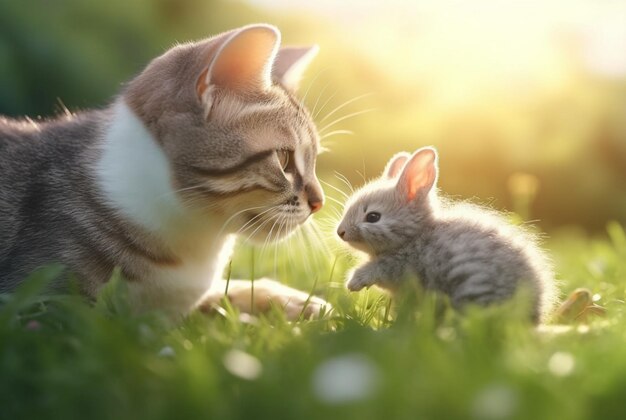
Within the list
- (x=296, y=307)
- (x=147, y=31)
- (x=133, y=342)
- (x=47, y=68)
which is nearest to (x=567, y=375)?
(x=133, y=342)

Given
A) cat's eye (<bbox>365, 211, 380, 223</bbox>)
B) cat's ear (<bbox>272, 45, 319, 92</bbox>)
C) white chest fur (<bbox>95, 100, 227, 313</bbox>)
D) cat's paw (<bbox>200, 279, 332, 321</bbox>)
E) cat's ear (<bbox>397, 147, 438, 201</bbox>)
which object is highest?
cat's ear (<bbox>272, 45, 319, 92</bbox>)

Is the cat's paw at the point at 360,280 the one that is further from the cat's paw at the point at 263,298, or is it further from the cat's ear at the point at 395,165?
the cat's ear at the point at 395,165

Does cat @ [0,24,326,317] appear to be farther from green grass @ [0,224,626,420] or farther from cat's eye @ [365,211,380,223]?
green grass @ [0,224,626,420]

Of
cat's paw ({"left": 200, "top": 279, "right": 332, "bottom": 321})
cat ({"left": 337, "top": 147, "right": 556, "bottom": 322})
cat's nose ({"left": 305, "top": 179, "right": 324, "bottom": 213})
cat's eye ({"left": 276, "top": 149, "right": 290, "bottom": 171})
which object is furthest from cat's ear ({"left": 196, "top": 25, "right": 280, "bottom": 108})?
cat's paw ({"left": 200, "top": 279, "right": 332, "bottom": 321})

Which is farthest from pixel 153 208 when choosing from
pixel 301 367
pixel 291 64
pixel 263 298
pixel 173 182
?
pixel 301 367

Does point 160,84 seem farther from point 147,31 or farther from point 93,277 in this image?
point 147,31

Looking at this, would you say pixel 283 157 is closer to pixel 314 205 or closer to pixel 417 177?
pixel 314 205
